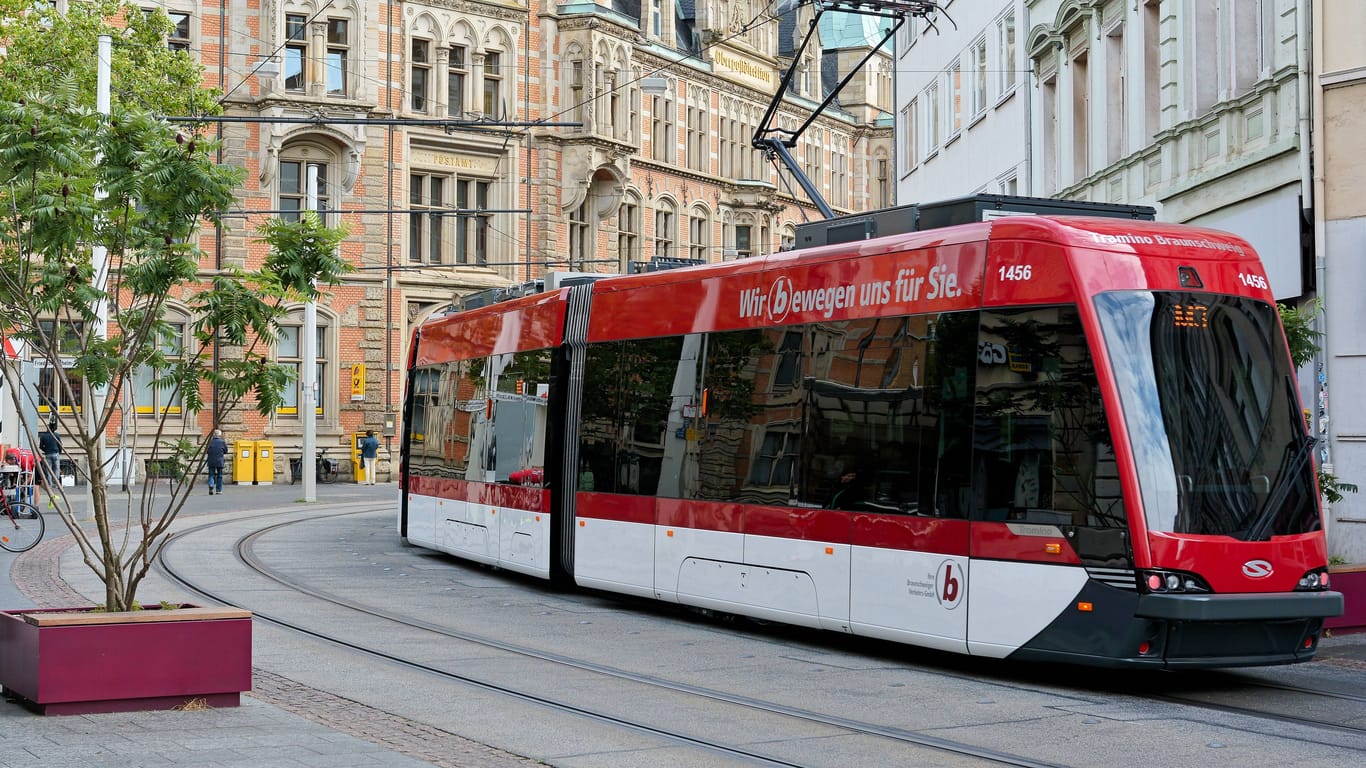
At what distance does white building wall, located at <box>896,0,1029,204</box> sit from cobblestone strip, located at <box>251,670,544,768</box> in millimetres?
20613

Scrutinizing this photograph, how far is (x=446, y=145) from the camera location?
52156 mm

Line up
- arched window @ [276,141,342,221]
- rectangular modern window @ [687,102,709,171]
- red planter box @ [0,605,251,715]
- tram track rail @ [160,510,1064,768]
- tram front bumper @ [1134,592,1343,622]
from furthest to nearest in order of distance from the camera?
rectangular modern window @ [687,102,709,171] → arched window @ [276,141,342,221] → tram front bumper @ [1134,592,1343,622] → red planter box @ [0,605,251,715] → tram track rail @ [160,510,1064,768]

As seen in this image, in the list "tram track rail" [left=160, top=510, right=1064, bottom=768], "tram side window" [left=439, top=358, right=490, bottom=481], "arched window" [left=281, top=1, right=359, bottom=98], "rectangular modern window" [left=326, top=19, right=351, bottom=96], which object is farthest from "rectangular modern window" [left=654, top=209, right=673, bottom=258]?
"tram track rail" [left=160, top=510, right=1064, bottom=768]

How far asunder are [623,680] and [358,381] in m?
38.5

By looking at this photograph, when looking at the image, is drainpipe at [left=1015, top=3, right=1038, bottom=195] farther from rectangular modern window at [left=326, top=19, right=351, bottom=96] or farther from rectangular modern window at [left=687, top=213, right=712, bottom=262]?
rectangular modern window at [left=687, top=213, right=712, bottom=262]

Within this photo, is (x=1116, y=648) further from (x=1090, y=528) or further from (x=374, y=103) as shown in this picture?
(x=374, y=103)

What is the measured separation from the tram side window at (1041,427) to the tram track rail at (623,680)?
2.04m

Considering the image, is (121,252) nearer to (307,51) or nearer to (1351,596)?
(1351,596)

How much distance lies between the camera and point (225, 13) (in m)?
47.9

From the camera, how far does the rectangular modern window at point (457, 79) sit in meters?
52.7

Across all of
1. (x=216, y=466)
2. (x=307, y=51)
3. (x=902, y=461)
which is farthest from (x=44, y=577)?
(x=307, y=51)

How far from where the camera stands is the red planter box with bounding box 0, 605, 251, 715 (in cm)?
970

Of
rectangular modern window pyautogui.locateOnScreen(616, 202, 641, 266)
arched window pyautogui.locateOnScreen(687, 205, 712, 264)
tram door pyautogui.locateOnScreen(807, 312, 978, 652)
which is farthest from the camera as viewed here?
arched window pyautogui.locateOnScreen(687, 205, 712, 264)

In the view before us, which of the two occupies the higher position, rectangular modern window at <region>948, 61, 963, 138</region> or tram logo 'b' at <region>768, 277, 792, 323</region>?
rectangular modern window at <region>948, 61, 963, 138</region>
